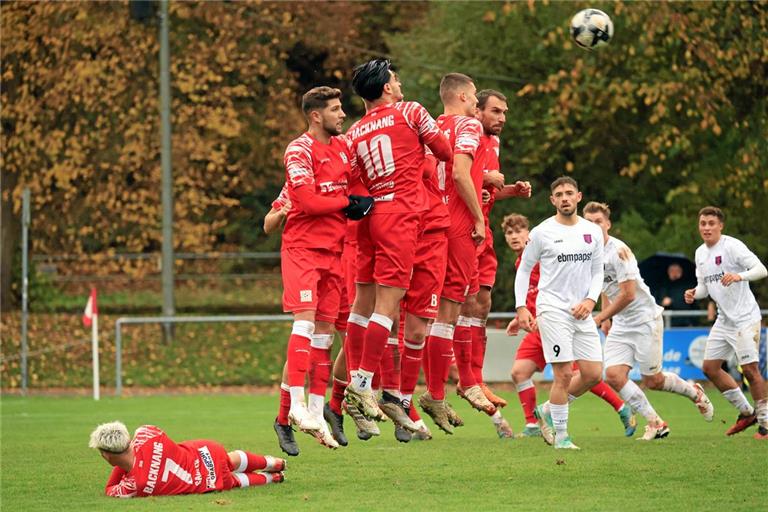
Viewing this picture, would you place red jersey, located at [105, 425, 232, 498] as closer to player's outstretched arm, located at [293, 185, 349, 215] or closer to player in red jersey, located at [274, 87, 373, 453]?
player in red jersey, located at [274, 87, 373, 453]

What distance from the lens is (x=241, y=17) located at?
33.4 metres

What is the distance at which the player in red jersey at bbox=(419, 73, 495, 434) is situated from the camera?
12016mm

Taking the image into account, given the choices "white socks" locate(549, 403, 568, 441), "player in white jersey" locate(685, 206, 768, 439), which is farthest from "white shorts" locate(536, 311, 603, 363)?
"player in white jersey" locate(685, 206, 768, 439)

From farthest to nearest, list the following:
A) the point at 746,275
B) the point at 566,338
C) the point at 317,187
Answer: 1. the point at 746,275
2. the point at 566,338
3. the point at 317,187

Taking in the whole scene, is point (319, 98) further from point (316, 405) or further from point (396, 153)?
point (316, 405)

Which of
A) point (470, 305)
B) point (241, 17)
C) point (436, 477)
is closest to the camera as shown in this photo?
point (436, 477)

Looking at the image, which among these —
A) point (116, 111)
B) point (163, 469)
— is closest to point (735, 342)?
point (163, 469)

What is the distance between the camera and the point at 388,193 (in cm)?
1141

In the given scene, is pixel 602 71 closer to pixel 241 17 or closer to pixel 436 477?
pixel 241 17

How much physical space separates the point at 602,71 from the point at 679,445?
611 inches

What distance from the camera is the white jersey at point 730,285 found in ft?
50.4

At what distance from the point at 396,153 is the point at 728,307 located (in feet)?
18.9

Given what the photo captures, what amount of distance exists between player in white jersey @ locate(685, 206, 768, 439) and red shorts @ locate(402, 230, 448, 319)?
15.1 ft

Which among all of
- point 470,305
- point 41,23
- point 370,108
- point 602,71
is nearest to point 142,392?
point 41,23
